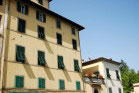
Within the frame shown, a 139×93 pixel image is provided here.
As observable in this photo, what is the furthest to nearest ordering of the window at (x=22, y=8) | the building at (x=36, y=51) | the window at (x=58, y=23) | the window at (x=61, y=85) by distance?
the window at (x=58, y=23), the window at (x=61, y=85), the window at (x=22, y=8), the building at (x=36, y=51)

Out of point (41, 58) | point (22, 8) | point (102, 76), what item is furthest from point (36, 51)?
point (102, 76)

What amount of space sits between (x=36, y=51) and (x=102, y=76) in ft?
46.5

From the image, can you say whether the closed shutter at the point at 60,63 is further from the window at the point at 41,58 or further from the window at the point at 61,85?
the window at the point at 41,58

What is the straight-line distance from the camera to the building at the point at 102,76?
26.2 metres

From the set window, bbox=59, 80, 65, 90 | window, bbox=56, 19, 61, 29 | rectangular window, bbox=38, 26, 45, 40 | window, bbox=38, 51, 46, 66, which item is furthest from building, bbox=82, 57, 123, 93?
rectangular window, bbox=38, 26, 45, 40

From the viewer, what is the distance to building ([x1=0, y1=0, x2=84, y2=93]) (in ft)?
56.9

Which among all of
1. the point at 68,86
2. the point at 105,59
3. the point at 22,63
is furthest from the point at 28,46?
the point at 105,59

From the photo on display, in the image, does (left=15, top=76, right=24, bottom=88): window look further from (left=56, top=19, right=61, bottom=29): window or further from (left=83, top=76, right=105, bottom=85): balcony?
(left=83, top=76, right=105, bottom=85): balcony

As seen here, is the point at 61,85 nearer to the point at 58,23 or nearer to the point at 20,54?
the point at 20,54

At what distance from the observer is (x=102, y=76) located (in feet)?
95.8

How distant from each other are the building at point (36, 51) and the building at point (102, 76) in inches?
92.7

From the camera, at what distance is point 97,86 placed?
27109 millimetres

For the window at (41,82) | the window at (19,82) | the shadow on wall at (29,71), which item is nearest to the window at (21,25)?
the shadow on wall at (29,71)

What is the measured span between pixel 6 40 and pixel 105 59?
18.9 metres
